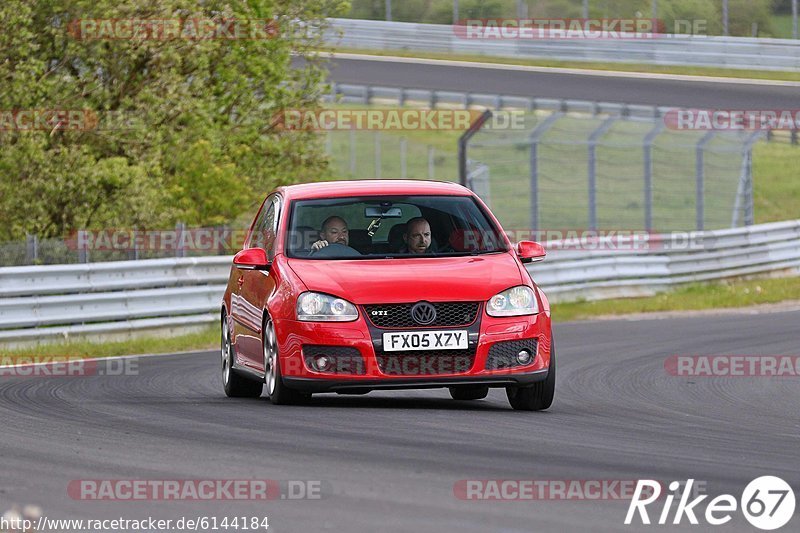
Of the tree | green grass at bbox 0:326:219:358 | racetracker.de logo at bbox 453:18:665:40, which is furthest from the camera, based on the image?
racetracker.de logo at bbox 453:18:665:40

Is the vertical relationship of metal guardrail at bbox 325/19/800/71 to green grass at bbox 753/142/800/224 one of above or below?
above

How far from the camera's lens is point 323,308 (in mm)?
9938

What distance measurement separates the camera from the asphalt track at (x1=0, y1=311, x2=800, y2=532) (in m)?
6.45

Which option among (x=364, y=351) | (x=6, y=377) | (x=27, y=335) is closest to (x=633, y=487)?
(x=364, y=351)

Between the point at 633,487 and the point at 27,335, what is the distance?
39.4 feet

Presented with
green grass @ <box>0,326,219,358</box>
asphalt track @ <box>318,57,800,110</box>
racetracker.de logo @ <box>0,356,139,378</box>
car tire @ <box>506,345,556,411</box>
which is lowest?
asphalt track @ <box>318,57,800,110</box>

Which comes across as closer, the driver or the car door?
the driver

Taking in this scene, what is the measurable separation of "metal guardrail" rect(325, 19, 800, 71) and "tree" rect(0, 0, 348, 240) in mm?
10613

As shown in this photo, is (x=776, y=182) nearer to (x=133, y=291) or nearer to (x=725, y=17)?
(x=725, y=17)

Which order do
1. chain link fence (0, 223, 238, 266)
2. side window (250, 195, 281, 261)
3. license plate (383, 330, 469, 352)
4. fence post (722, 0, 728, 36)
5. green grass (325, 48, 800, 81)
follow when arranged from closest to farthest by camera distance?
license plate (383, 330, 469, 352), side window (250, 195, 281, 261), chain link fence (0, 223, 238, 266), fence post (722, 0, 728, 36), green grass (325, 48, 800, 81)

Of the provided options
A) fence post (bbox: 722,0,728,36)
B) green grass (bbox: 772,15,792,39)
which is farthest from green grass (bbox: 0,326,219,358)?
green grass (bbox: 772,15,792,39)

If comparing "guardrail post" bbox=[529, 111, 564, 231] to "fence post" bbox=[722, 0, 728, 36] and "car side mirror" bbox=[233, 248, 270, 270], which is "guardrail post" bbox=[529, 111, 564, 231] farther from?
"fence post" bbox=[722, 0, 728, 36]

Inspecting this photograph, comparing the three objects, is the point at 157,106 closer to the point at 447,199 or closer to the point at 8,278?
the point at 8,278

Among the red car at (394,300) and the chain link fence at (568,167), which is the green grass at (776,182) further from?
the red car at (394,300)
